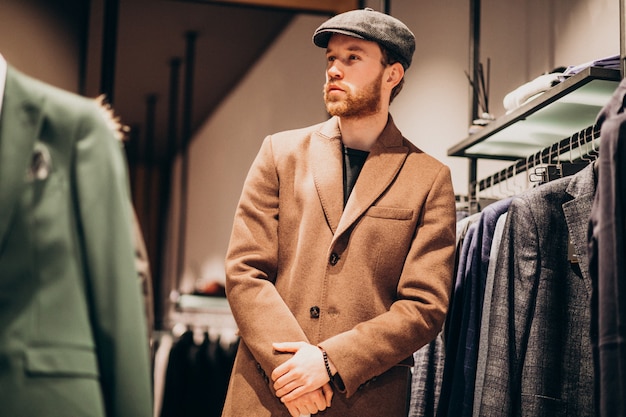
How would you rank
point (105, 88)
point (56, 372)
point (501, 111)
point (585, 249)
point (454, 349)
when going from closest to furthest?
point (56, 372), point (585, 249), point (454, 349), point (501, 111), point (105, 88)

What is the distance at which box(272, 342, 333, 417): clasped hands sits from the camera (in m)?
2.07

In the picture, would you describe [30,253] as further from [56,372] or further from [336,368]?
[336,368]

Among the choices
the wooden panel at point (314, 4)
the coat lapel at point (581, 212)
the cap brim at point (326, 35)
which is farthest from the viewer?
the wooden panel at point (314, 4)

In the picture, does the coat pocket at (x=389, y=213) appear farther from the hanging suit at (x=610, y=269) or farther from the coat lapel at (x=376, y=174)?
the hanging suit at (x=610, y=269)

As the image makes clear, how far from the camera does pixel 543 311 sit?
229cm

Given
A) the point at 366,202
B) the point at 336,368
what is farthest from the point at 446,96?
the point at 336,368

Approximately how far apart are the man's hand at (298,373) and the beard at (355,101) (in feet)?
2.28

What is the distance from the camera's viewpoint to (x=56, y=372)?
137 cm

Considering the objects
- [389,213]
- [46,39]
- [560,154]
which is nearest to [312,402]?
[389,213]

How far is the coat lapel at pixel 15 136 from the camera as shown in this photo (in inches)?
55.1

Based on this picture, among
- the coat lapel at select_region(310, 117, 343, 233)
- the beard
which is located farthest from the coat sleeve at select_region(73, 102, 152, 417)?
the beard

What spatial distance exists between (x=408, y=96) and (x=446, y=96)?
0.27m

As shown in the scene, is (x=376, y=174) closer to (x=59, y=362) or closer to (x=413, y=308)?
(x=413, y=308)

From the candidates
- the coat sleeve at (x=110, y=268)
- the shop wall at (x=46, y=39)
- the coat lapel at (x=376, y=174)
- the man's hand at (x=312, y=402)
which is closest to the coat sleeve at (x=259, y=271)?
the man's hand at (x=312, y=402)
